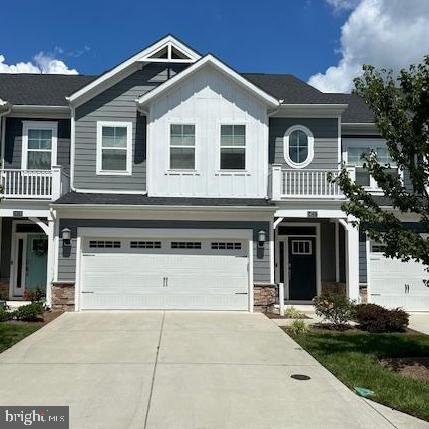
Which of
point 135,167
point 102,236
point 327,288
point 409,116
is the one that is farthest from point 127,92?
point 409,116

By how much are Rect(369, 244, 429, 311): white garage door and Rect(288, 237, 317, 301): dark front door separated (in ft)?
8.05

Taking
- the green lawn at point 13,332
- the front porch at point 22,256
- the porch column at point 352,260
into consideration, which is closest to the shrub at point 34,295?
the front porch at point 22,256

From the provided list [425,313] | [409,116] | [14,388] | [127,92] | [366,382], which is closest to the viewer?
[14,388]

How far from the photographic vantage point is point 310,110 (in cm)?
1730

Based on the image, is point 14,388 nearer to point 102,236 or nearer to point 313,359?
point 313,359

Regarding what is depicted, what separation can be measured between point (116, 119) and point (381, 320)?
1039cm

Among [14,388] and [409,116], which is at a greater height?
[409,116]

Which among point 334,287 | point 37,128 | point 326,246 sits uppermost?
point 37,128

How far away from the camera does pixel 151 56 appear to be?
1719cm

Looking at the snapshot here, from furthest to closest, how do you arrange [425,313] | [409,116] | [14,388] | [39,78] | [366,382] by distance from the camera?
[39,78] → [425,313] → [409,116] → [366,382] → [14,388]

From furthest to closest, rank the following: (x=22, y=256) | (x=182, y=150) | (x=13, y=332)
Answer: (x=22, y=256), (x=182, y=150), (x=13, y=332)

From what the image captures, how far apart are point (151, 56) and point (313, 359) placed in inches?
475

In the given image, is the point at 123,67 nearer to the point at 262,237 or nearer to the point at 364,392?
the point at 262,237

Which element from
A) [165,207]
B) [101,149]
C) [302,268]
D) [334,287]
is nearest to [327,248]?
[302,268]
